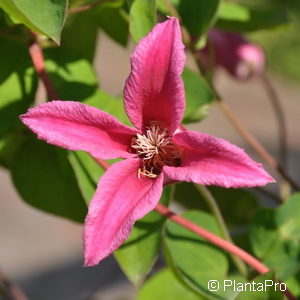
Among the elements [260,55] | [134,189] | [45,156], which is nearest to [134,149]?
[134,189]

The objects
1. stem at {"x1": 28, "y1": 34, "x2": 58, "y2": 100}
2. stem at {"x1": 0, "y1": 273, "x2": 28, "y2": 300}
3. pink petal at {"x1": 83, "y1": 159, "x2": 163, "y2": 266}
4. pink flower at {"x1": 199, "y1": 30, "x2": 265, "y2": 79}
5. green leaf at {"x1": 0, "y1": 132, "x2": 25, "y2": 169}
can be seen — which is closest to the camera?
pink petal at {"x1": 83, "y1": 159, "x2": 163, "y2": 266}

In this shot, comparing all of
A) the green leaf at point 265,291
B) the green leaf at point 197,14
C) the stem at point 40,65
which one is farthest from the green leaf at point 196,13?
the green leaf at point 265,291

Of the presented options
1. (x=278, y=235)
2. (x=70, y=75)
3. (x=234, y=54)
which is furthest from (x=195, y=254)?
(x=234, y=54)

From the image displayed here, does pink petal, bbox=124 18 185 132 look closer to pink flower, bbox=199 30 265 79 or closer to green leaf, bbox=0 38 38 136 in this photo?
green leaf, bbox=0 38 38 136

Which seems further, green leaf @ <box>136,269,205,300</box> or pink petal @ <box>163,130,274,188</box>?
green leaf @ <box>136,269,205,300</box>

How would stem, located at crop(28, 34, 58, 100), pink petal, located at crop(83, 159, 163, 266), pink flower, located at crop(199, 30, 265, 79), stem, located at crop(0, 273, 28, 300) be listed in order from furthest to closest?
pink flower, located at crop(199, 30, 265, 79) < stem, located at crop(0, 273, 28, 300) < stem, located at crop(28, 34, 58, 100) < pink petal, located at crop(83, 159, 163, 266)

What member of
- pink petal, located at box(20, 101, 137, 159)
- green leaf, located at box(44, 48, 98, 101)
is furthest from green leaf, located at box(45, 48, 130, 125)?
pink petal, located at box(20, 101, 137, 159)

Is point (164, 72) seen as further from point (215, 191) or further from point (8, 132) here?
point (215, 191)

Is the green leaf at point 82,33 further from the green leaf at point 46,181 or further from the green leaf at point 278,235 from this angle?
the green leaf at point 278,235
